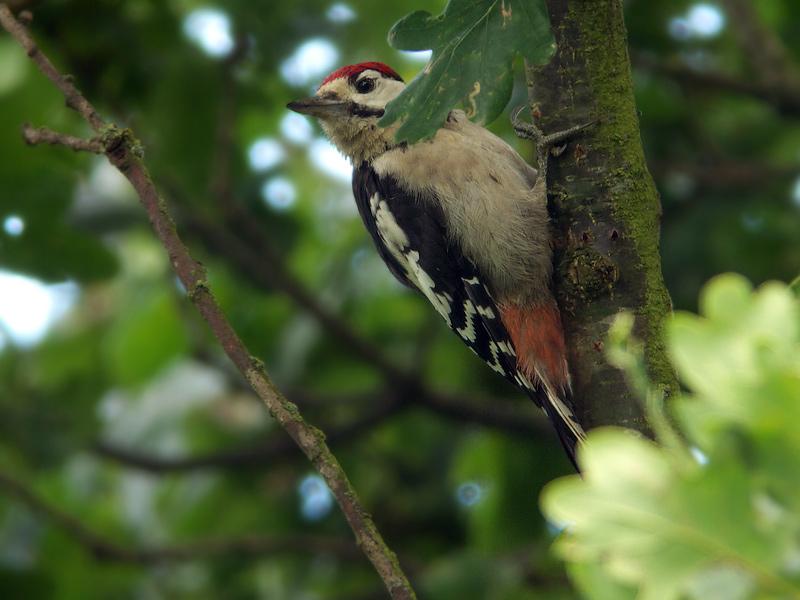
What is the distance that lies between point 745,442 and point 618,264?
153 centimetres

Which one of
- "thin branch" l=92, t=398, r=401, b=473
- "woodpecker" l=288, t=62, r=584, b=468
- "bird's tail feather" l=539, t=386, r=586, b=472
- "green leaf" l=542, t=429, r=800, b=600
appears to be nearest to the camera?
"green leaf" l=542, t=429, r=800, b=600

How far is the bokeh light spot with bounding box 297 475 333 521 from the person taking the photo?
6.00 metres

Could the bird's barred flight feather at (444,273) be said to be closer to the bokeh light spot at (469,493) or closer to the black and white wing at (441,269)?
the black and white wing at (441,269)

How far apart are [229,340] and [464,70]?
2.74 feet

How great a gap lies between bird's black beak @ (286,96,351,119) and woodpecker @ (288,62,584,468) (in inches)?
12.4

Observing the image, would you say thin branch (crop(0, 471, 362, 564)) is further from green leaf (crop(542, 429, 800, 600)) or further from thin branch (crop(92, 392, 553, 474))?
green leaf (crop(542, 429, 800, 600))

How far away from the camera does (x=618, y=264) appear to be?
270cm

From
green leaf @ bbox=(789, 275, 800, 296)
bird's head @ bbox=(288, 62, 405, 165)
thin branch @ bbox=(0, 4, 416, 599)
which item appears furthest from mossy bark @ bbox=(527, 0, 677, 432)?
bird's head @ bbox=(288, 62, 405, 165)

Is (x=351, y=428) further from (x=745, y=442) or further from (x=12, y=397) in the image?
(x=745, y=442)

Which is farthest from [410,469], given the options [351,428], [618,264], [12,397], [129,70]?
[618,264]

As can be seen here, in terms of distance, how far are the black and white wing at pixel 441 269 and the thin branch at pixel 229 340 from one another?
1.29 m

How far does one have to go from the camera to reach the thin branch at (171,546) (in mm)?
4992

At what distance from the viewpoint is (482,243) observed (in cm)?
383

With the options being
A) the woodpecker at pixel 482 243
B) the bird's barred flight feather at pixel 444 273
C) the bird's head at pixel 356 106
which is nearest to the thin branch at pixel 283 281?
the bird's head at pixel 356 106
